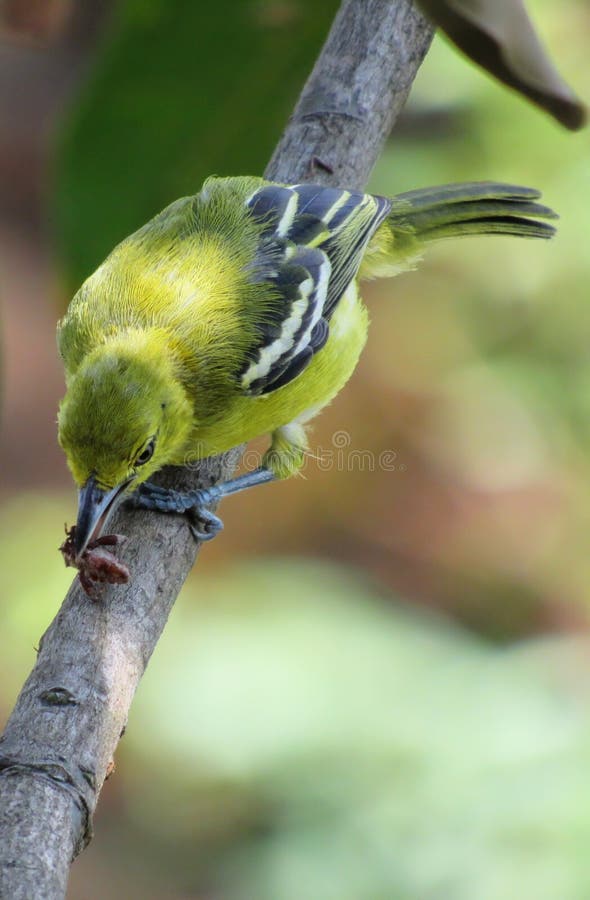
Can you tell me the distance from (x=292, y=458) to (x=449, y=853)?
5.19 ft

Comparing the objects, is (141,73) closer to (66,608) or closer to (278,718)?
(66,608)

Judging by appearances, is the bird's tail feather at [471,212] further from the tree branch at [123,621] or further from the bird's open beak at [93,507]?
the bird's open beak at [93,507]

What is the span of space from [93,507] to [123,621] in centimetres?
48

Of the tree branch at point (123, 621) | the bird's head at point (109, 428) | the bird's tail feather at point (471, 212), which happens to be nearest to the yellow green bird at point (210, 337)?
the bird's head at point (109, 428)

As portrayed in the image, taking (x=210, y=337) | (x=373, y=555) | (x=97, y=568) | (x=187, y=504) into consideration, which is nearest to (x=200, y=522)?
(x=187, y=504)

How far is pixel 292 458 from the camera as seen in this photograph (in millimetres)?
3676

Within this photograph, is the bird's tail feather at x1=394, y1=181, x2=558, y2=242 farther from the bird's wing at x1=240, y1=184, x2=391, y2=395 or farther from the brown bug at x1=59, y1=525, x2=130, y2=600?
the brown bug at x1=59, y1=525, x2=130, y2=600

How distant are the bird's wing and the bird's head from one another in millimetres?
438

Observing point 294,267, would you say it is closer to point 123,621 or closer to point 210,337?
point 210,337

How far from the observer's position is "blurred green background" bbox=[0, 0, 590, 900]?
3250 mm

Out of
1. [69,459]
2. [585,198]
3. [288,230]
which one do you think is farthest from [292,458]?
[585,198]

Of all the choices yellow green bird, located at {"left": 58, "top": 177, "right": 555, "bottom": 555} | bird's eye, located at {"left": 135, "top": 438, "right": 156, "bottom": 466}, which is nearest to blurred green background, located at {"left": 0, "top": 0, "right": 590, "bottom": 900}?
yellow green bird, located at {"left": 58, "top": 177, "right": 555, "bottom": 555}

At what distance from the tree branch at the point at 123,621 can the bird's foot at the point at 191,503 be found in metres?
0.04

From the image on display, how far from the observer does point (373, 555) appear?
Result: 6848 millimetres
